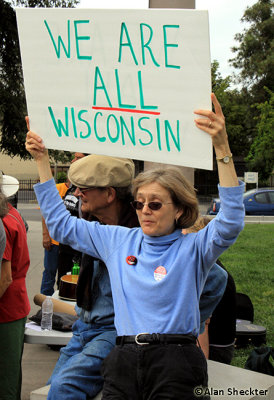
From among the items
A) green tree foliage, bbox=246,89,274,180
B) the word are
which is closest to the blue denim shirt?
the word are

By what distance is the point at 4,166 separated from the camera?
48.6 m

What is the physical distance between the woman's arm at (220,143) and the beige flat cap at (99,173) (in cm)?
74

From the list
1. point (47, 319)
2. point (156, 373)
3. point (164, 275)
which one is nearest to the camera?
point (156, 373)

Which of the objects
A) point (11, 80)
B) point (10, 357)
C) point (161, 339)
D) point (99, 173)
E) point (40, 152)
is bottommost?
point (10, 357)

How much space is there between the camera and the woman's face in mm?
2328

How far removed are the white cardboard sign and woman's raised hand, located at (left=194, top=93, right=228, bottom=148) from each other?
6cm

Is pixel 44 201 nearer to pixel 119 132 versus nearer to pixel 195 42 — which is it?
pixel 119 132

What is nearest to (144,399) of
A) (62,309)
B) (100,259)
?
(100,259)

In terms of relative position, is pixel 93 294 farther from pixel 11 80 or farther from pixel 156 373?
pixel 11 80

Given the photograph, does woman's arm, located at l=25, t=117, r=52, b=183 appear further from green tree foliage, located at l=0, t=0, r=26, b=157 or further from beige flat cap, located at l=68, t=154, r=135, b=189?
green tree foliage, located at l=0, t=0, r=26, b=157

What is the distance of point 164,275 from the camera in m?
2.23

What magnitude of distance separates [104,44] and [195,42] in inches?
17.0

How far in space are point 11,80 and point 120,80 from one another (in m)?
15.0

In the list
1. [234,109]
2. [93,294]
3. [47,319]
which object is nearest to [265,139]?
[234,109]
